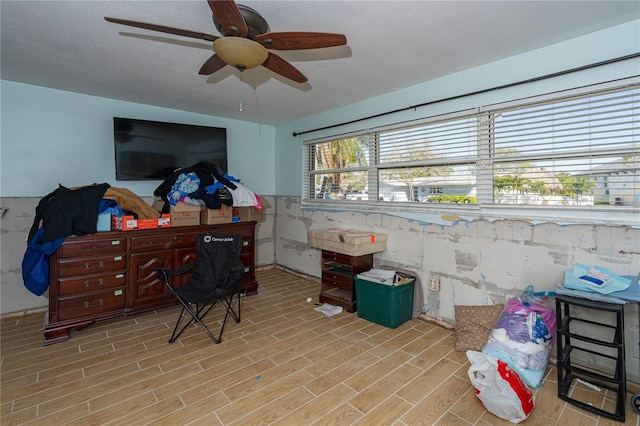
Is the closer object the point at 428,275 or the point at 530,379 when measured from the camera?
the point at 530,379

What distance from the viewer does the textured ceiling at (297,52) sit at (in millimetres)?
2016

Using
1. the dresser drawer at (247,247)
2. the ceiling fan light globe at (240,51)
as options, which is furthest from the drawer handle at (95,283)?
the ceiling fan light globe at (240,51)

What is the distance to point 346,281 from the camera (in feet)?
11.9

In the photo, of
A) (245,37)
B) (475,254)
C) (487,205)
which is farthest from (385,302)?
(245,37)

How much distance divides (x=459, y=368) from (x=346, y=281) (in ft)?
4.85

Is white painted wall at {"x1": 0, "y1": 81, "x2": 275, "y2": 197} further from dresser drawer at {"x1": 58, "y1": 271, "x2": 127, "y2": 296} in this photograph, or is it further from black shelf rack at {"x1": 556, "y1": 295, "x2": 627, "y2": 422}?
black shelf rack at {"x1": 556, "y1": 295, "x2": 627, "y2": 422}

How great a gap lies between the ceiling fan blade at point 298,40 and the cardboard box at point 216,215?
2320mm

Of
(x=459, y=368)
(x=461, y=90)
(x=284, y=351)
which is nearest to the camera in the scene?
(x=459, y=368)

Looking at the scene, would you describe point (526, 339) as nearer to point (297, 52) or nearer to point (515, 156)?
point (515, 156)

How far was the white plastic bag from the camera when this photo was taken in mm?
1848

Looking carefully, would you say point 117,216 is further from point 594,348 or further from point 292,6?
point 594,348

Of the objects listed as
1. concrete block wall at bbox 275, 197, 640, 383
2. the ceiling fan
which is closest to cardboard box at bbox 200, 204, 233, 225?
concrete block wall at bbox 275, 197, 640, 383

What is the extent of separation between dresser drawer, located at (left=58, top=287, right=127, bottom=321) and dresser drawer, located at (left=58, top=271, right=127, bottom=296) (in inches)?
1.9

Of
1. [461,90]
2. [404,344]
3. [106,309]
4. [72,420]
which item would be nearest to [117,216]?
[106,309]
